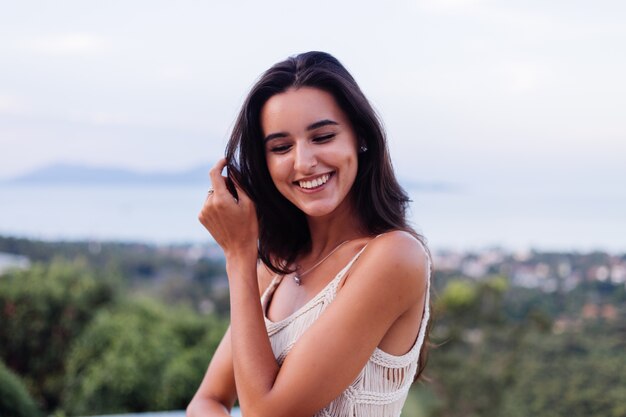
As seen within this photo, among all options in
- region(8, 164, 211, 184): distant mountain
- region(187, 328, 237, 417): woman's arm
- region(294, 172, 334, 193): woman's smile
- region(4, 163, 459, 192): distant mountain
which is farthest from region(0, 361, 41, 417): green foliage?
region(8, 164, 211, 184): distant mountain

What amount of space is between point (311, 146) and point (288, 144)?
64 millimetres

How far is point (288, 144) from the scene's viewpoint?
5.34 ft

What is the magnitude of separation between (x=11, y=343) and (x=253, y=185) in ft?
15.1

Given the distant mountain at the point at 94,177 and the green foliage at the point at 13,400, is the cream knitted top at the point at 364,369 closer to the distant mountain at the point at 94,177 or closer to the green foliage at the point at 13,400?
the green foliage at the point at 13,400

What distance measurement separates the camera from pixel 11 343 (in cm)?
576

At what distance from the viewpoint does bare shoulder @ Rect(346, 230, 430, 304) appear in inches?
59.0

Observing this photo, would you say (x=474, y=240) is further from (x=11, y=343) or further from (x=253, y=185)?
(x=253, y=185)

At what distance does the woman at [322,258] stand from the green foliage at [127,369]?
371 centimetres

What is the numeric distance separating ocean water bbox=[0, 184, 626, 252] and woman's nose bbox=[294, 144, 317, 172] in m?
10.4

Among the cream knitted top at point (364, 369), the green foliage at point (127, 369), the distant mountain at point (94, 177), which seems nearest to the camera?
the cream knitted top at point (364, 369)

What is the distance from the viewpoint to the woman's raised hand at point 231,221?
166 centimetres

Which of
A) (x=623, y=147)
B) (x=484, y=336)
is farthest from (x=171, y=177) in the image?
(x=623, y=147)

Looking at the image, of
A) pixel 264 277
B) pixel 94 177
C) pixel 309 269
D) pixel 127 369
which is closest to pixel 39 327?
pixel 127 369

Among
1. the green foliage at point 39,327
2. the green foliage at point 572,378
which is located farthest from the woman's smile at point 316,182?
the green foliage at point 572,378
